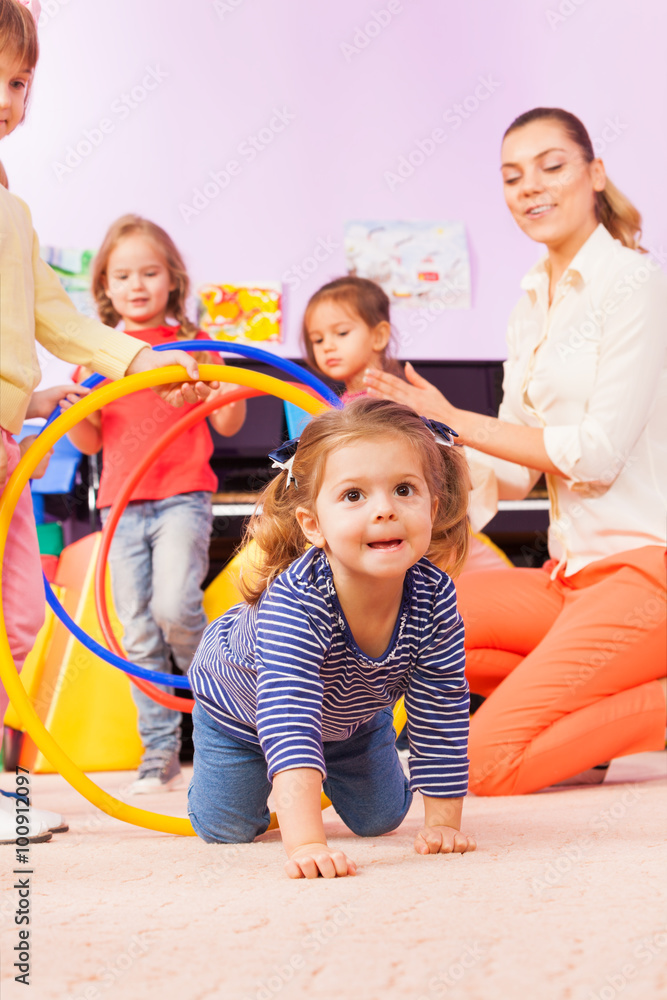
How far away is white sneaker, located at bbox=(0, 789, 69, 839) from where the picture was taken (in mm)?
1192

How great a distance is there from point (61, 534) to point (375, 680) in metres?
1.62

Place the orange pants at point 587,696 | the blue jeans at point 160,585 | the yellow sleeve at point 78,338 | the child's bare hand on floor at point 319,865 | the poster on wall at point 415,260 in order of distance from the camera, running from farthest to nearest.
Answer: the poster on wall at point 415,260
the blue jeans at point 160,585
the orange pants at point 587,696
the yellow sleeve at point 78,338
the child's bare hand on floor at point 319,865

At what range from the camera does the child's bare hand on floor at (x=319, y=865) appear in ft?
2.82

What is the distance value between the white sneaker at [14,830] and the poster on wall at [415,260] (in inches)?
88.5

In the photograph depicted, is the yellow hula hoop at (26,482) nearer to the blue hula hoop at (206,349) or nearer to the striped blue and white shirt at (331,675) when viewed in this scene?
the blue hula hoop at (206,349)

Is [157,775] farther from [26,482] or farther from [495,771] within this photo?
[26,482]

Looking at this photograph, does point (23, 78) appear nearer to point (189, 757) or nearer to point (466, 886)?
point (466, 886)

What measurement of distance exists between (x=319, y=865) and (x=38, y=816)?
1.71 ft

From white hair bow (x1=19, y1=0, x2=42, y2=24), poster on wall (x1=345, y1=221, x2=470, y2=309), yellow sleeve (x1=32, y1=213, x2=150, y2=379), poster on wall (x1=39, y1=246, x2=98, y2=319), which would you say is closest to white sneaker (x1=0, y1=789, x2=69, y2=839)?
yellow sleeve (x1=32, y1=213, x2=150, y2=379)

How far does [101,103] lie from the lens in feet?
9.57

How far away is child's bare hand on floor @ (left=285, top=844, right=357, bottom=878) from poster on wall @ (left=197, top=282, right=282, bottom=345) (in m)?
2.26

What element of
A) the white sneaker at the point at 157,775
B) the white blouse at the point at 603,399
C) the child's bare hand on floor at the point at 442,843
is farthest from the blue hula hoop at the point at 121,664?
the white blouse at the point at 603,399

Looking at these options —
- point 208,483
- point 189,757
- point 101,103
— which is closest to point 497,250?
point 101,103

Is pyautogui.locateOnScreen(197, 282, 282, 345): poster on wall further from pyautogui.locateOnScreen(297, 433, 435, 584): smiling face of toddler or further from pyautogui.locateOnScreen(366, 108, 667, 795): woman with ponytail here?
pyautogui.locateOnScreen(297, 433, 435, 584): smiling face of toddler
